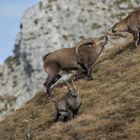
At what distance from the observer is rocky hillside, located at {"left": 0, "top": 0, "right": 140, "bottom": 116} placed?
8200 cm

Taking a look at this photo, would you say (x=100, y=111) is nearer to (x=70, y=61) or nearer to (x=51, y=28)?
(x=70, y=61)

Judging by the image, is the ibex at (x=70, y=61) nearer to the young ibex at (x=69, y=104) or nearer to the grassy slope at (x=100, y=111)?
the grassy slope at (x=100, y=111)

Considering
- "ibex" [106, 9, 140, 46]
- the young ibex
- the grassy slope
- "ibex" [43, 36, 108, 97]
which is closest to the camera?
the grassy slope

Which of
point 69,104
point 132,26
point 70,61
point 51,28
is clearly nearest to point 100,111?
point 69,104

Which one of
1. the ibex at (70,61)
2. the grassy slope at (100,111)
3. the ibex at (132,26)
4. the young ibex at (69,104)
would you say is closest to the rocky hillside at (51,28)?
the grassy slope at (100,111)

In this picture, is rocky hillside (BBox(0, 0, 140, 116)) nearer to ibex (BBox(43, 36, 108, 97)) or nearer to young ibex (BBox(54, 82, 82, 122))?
ibex (BBox(43, 36, 108, 97))

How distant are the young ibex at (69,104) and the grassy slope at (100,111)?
1.31 feet

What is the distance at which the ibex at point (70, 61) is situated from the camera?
99.8ft

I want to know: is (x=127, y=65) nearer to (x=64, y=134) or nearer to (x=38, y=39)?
(x=64, y=134)

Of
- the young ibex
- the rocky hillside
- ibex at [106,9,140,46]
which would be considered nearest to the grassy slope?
the young ibex

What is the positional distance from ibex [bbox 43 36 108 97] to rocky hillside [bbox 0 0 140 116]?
163ft

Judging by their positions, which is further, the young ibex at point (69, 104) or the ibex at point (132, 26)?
the ibex at point (132, 26)

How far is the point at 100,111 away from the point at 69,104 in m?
1.25

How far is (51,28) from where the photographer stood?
84000mm
